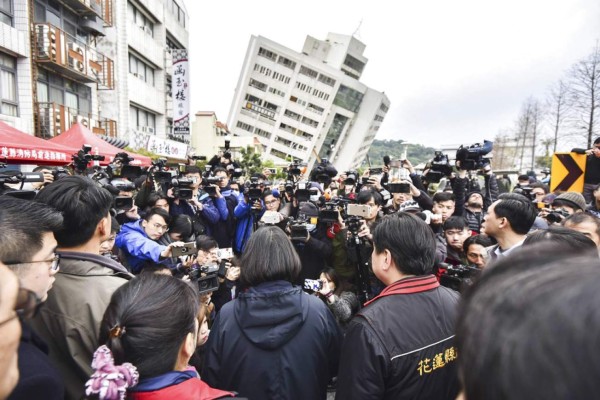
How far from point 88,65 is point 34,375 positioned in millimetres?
15062

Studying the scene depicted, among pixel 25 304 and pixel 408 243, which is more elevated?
pixel 408 243

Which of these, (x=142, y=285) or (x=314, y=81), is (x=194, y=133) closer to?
(x=314, y=81)

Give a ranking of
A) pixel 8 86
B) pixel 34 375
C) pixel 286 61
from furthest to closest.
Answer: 1. pixel 286 61
2. pixel 8 86
3. pixel 34 375

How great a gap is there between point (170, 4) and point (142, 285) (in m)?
25.1

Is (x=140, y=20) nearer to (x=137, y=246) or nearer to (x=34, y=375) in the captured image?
(x=137, y=246)

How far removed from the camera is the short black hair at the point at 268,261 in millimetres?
2039

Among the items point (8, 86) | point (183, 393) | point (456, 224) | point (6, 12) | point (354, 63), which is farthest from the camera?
point (354, 63)

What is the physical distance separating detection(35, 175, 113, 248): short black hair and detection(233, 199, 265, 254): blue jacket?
128 inches

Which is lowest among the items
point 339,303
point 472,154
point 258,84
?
point 339,303

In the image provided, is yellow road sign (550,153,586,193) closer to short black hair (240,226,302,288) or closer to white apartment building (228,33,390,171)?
short black hair (240,226,302,288)

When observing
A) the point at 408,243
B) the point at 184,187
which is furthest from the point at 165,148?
the point at 408,243

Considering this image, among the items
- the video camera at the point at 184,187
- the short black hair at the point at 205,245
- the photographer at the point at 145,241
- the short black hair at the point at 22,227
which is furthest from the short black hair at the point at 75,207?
the video camera at the point at 184,187

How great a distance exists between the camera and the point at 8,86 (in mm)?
10602

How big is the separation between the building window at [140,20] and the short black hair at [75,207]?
1886cm
